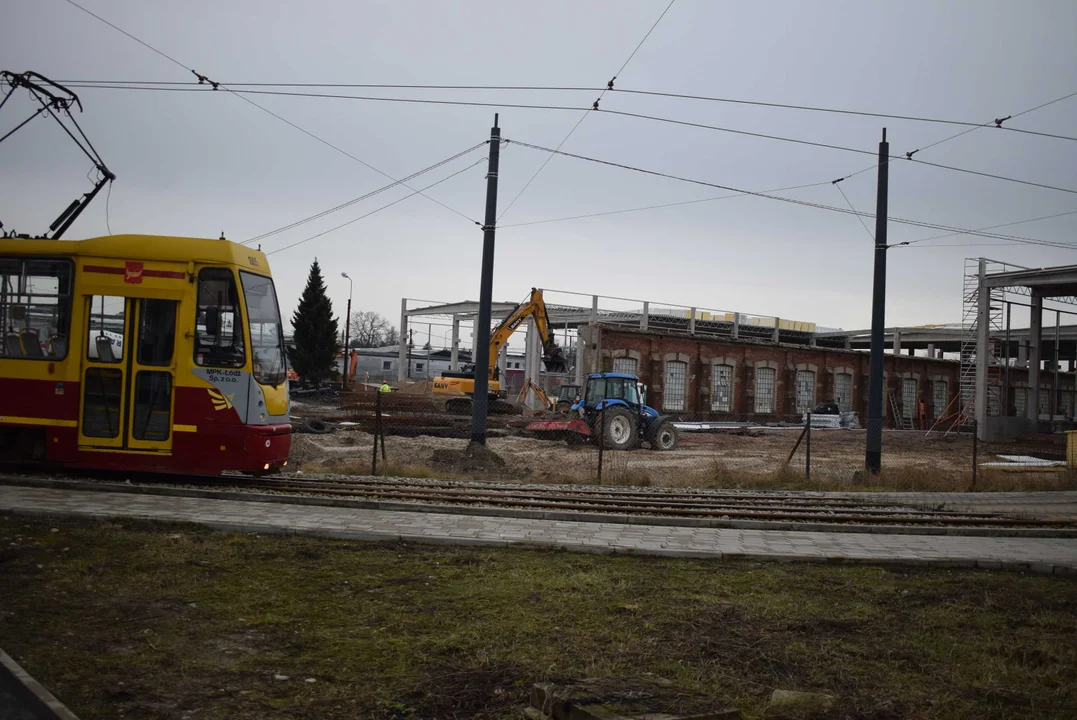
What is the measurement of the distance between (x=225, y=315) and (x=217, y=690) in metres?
8.84

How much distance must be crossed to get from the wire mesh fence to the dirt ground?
0.04 meters

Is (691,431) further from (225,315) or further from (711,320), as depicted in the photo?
(225,315)

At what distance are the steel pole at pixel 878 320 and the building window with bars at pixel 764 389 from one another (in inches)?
1038

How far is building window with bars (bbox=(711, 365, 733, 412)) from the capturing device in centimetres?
4419

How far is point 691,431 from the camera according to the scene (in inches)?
1435

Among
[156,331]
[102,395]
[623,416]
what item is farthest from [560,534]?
[623,416]

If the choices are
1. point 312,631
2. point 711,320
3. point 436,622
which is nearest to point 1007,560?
point 436,622

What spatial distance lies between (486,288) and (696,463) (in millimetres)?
7878

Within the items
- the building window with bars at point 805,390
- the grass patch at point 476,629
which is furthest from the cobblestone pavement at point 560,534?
the building window with bars at point 805,390

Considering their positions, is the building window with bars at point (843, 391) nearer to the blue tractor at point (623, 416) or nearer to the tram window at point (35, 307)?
the blue tractor at point (623, 416)

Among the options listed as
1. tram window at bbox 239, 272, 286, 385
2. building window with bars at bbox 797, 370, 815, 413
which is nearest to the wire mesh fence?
tram window at bbox 239, 272, 286, 385

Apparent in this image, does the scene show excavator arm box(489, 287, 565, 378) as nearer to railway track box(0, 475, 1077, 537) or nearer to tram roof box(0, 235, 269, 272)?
railway track box(0, 475, 1077, 537)

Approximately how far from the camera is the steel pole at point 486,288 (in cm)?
1906

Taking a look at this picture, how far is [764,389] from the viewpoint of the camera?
153 ft
